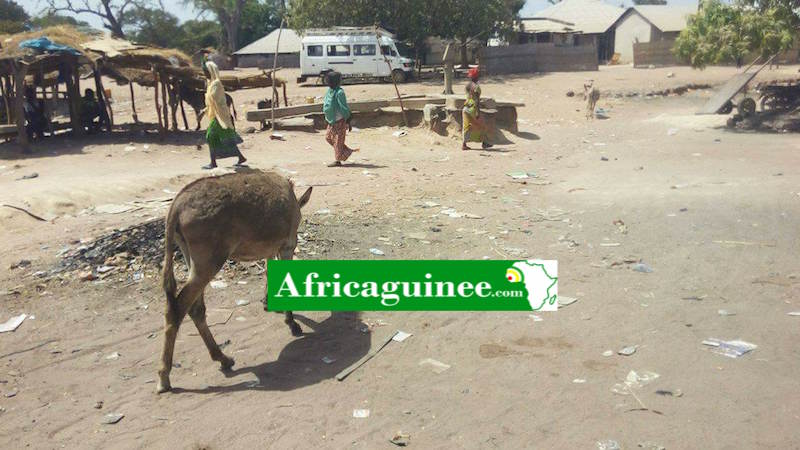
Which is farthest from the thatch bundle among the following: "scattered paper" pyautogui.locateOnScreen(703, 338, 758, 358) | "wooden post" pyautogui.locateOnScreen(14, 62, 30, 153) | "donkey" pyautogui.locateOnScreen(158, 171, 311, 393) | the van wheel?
the van wheel

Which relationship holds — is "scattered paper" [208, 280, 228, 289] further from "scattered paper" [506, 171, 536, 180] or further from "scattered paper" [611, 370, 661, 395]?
"scattered paper" [506, 171, 536, 180]

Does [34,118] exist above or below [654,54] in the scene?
below

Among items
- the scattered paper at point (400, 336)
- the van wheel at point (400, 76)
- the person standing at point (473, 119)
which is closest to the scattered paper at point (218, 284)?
the scattered paper at point (400, 336)

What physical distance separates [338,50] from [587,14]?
25003mm

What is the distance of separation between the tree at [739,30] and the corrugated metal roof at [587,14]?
2829 centimetres

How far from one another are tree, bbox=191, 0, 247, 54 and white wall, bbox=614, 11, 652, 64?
2601 centimetres

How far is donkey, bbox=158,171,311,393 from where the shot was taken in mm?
4043

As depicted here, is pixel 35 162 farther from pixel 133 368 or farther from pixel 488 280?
pixel 488 280

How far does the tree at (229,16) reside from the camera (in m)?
45.2

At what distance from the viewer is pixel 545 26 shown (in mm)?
39250

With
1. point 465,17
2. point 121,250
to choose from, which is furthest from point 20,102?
point 465,17

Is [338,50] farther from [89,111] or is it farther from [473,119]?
[473,119]


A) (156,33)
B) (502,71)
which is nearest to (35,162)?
(502,71)

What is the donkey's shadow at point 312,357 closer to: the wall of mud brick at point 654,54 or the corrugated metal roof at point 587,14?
the wall of mud brick at point 654,54
